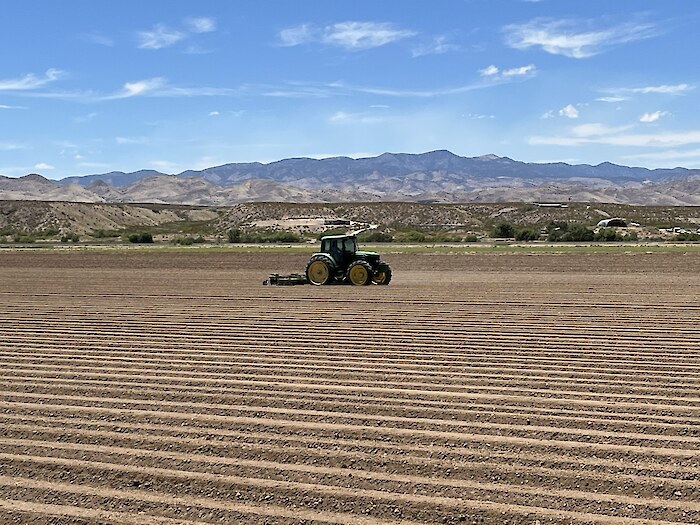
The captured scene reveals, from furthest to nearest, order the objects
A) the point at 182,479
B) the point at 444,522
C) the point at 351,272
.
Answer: the point at 351,272 → the point at 182,479 → the point at 444,522

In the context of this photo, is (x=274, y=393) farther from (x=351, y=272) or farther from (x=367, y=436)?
(x=351, y=272)

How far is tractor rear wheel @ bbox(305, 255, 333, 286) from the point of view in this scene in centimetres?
2188

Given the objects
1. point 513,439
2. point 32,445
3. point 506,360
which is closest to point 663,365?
point 506,360

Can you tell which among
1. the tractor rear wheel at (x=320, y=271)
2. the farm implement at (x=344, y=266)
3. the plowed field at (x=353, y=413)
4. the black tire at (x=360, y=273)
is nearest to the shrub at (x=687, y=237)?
the farm implement at (x=344, y=266)

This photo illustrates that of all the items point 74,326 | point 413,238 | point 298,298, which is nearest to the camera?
point 74,326

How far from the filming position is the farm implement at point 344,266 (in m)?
21.9

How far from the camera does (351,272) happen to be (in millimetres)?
21859

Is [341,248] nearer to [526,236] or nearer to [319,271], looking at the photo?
[319,271]

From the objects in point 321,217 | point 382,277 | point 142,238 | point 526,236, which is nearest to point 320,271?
point 382,277

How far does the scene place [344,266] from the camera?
22.2 metres

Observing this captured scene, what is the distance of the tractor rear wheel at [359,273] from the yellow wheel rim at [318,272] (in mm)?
663

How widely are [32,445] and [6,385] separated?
9.12ft

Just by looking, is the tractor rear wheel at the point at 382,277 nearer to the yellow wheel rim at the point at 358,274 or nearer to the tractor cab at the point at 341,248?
the yellow wheel rim at the point at 358,274

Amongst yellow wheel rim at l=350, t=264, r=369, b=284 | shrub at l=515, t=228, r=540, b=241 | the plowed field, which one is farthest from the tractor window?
shrub at l=515, t=228, r=540, b=241
